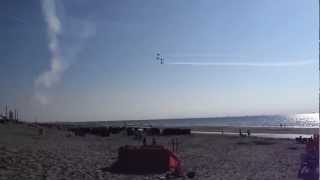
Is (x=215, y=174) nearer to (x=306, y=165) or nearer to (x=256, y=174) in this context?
(x=256, y=174)

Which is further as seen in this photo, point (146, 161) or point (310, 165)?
point (146, 161)

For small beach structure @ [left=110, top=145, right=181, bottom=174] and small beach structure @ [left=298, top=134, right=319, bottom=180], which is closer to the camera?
small beach structure @ [left=298, top=134, right=319, bottom=180]

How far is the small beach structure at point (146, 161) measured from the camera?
17422 millimetres

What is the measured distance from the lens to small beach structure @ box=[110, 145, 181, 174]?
17422 mm

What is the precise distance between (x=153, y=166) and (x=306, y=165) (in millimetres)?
5575

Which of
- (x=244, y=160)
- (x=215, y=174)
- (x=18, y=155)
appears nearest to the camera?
(x=215, y=174)

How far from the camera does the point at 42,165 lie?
56.9ft

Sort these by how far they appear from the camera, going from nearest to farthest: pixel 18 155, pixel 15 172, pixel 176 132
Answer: pixel 15 172
pixel 18 155
pixel 176 132

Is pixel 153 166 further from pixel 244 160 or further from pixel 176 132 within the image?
pixel 176 132

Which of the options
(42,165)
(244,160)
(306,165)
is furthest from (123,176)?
(244,160)

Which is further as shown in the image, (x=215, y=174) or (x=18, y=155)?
(x=18, y=155)

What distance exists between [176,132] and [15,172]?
49626 millimetres

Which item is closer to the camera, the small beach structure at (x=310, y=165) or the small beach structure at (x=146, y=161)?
the small beach structure at (x=310, y=165)

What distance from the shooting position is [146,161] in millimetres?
17766
